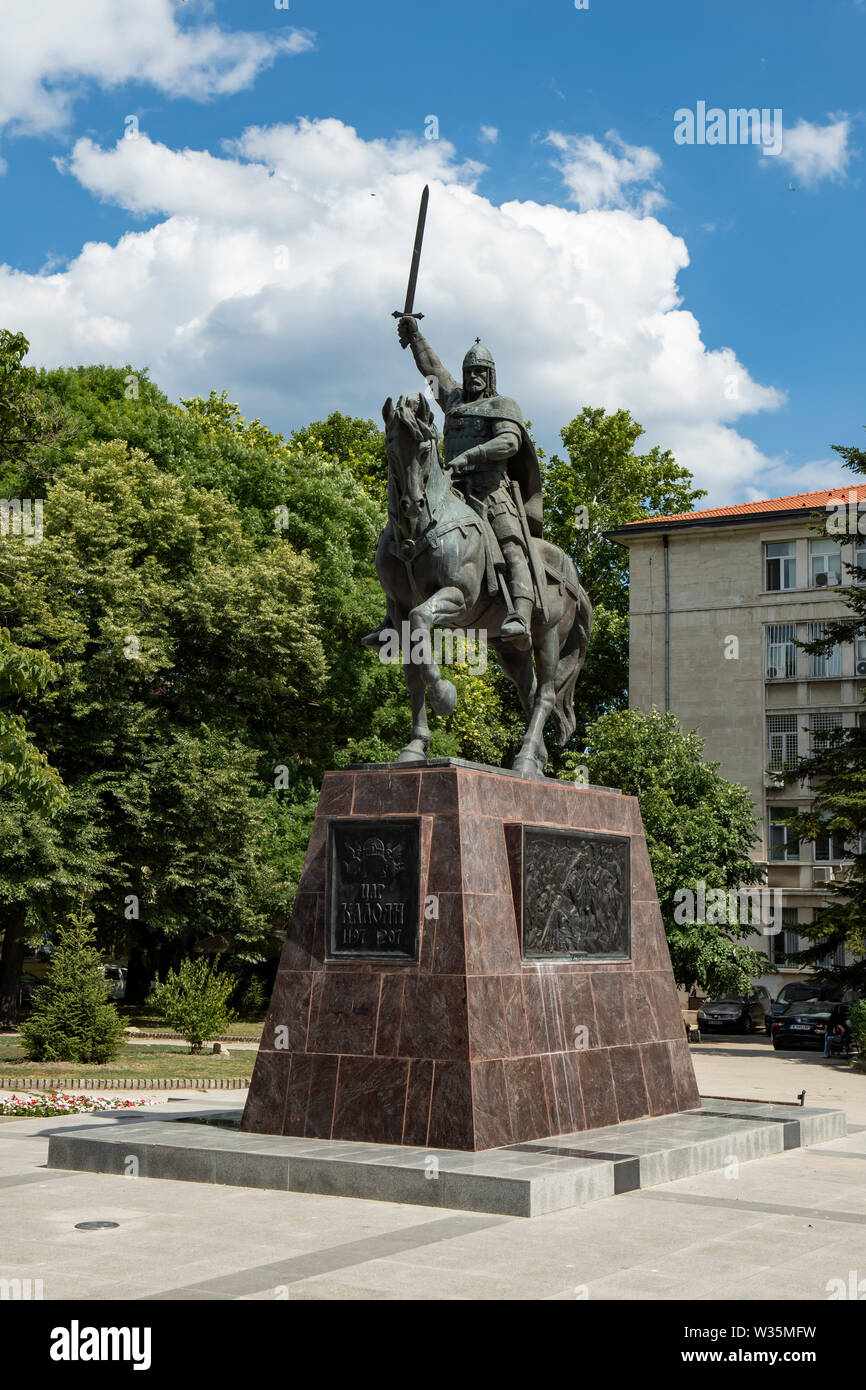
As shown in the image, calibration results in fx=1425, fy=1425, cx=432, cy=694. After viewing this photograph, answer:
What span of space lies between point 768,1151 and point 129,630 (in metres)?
21.0

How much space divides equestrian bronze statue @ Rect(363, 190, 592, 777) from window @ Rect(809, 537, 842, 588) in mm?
35315

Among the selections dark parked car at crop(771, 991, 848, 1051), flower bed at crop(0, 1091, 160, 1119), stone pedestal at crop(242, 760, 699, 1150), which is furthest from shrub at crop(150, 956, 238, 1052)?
dark parked car at crop(771, 991, 848, 1051)

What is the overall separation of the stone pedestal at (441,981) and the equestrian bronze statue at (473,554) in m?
0.84

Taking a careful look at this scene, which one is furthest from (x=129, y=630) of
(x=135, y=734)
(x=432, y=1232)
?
(x=432, y=1232)

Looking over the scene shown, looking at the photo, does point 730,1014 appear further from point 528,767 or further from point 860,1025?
point 528,767

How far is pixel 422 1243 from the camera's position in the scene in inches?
316

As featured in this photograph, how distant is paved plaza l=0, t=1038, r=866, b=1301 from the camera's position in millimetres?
6945

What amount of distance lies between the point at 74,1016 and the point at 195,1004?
3.92 m

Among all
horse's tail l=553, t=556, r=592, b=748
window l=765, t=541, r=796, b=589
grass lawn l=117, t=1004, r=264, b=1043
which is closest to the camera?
horse's tail l=553, t=556, r=592, b=748

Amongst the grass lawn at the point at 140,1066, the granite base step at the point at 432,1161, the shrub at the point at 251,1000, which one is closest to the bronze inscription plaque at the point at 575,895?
the granite base step at the point at 432,1161

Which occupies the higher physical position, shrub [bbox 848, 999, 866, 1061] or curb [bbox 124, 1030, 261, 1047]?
shrub [bbox 848, 999, 866, 1061]

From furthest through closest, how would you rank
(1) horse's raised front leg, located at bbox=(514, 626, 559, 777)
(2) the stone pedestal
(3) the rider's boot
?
(1) horse's raised front leg, located at bbox=(514, 626, 559, 777), (3) the rider's boot, (2) the stone pedestal

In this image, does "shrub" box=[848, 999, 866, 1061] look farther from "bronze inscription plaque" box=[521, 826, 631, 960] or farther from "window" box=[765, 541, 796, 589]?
"window" box=[765, 541, 796, 589]

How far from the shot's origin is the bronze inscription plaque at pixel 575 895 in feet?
39.1
